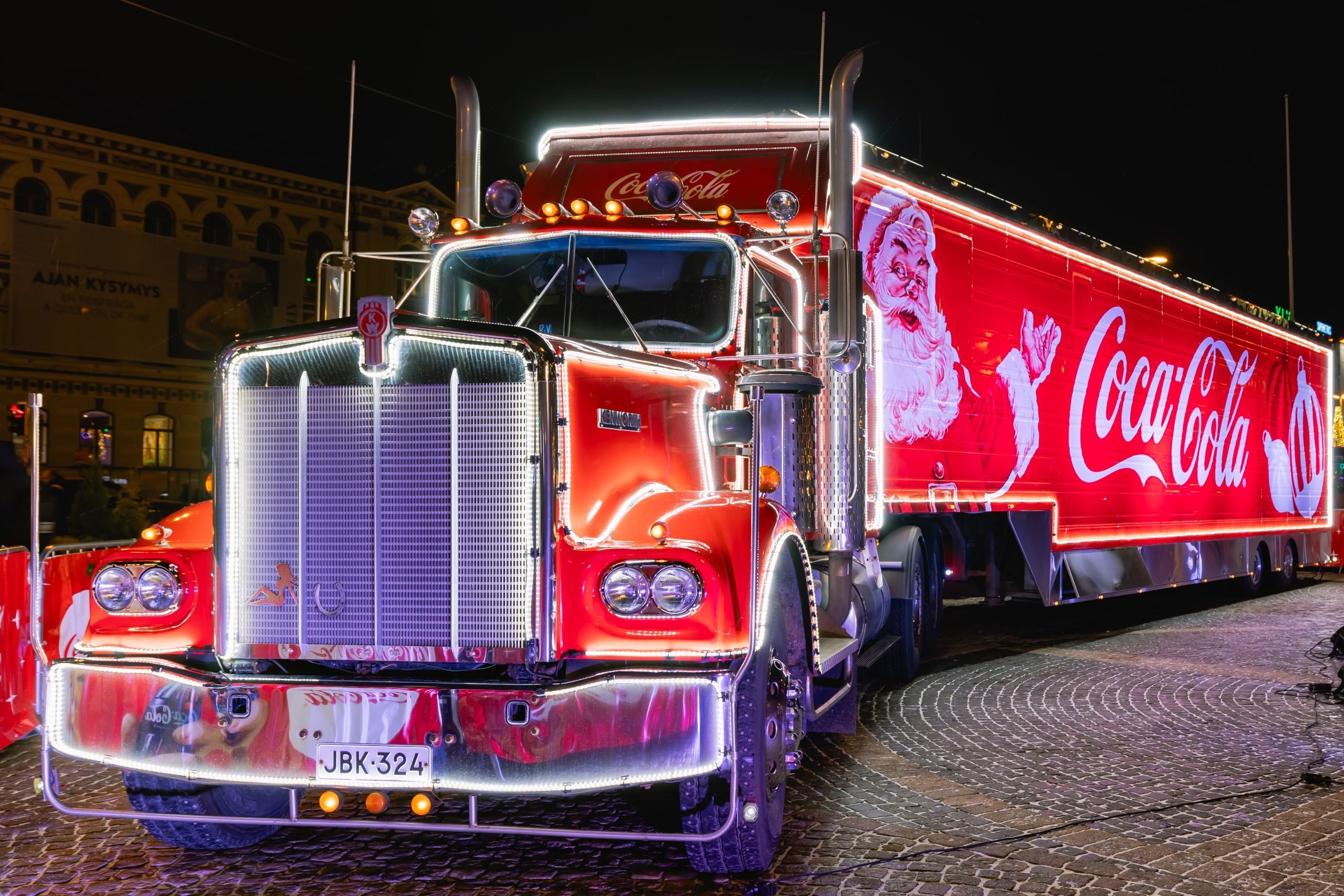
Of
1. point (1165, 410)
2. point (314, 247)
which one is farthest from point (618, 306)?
point (314, 247)

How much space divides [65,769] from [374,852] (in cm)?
260

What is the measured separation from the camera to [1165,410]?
1403 centimetres

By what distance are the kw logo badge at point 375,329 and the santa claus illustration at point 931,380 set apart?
4.27 metres

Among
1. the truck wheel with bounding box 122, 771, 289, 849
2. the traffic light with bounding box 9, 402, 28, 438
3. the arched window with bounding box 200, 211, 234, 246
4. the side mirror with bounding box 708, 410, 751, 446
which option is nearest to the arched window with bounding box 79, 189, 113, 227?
the arched window with bounding box 200, 211, 234, 246

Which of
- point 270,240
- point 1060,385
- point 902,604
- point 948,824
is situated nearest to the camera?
point 948,824

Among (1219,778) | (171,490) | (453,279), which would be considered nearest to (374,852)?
(453,279)

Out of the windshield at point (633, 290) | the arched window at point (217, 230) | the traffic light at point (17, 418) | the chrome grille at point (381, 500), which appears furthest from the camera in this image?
the arched window at point (217, 230)

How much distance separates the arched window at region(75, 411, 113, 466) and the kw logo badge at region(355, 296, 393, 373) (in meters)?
36.1

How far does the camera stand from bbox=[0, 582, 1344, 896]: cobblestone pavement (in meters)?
4.96

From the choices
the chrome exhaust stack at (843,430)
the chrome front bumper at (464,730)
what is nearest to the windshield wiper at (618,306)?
the chrome exhaust stack at (843,430)

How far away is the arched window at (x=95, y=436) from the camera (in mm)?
37438

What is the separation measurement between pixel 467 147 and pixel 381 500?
16.8 ft

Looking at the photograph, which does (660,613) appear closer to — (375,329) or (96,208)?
(375,329)

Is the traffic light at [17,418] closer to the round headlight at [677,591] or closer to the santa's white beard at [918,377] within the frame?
the round headlight at [677,591]
